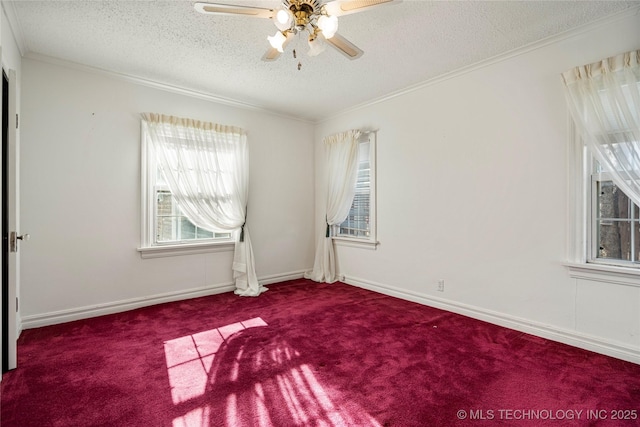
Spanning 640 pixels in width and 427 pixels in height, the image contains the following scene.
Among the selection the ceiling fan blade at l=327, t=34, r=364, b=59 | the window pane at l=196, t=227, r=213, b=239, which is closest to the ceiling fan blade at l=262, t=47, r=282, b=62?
Result: the ceiling fan blade at l=327, t=34, r=364, b=59

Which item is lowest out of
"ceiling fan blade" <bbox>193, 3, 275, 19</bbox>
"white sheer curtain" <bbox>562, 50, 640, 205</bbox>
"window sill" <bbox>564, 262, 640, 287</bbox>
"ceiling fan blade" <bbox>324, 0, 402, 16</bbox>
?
"window sill" <bbox>564, 262, 640, 287</bbox>

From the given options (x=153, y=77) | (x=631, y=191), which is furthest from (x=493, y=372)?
(x=153, y=77)

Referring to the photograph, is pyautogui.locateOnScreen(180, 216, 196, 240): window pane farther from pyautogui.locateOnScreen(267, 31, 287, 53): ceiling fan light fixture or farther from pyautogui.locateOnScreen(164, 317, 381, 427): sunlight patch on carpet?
pyautogui.locateOnScreen(267, 31, 287, 53): ceiling fan light fixture

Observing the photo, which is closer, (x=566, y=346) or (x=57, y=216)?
(x=566, y=346)

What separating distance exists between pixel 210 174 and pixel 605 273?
13.6 ft

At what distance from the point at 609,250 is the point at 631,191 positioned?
532 millimetres

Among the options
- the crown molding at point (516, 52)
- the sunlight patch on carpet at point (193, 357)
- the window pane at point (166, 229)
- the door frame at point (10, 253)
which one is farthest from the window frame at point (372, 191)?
the door frame at point (10, 253)

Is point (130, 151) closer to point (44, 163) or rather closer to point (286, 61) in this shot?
point (44, 163)

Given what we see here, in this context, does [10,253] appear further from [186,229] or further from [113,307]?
[186,229]

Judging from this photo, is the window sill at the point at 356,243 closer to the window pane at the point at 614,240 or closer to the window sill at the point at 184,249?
the window sill at the point at 184,249

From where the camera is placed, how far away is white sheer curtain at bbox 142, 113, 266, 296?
3721 millimetres

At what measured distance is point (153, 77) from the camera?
11.6ft

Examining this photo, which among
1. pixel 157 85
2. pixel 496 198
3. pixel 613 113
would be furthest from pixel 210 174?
pixel 613 113

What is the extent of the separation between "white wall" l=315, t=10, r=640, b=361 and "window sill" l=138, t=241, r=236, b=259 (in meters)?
2.14
